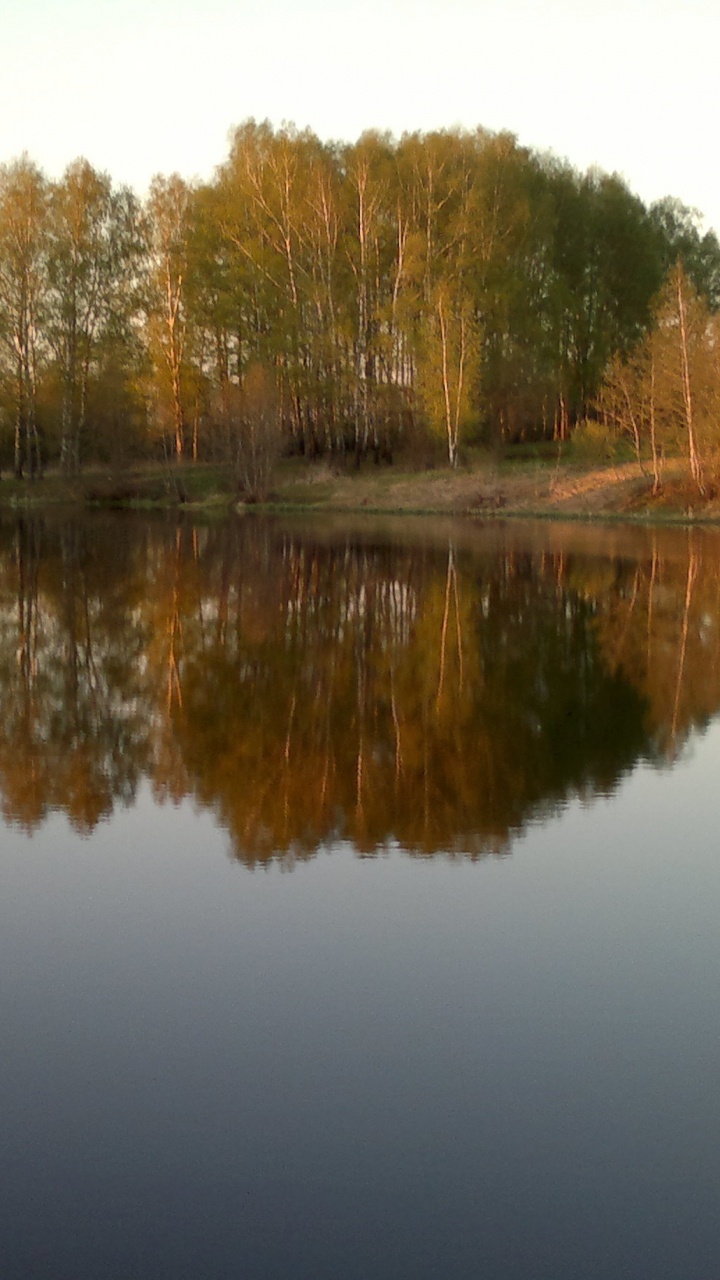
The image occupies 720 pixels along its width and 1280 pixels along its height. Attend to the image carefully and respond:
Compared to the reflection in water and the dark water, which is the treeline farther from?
the dark water

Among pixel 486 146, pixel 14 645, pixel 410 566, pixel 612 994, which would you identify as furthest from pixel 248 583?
pixel 486 146

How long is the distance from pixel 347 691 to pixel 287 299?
43042 millimetres

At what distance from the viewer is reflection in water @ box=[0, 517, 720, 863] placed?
844 centimetres

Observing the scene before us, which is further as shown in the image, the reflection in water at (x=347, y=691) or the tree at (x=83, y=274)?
the tree at (x=83, y=274)

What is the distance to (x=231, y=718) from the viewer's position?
10.9 m

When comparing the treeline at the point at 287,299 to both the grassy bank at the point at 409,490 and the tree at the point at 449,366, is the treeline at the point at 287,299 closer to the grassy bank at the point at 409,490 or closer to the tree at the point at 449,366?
the tree at the point at 449,366

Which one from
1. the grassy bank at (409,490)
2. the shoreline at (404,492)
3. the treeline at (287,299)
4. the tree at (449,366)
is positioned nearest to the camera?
the shoreline at (404,492)

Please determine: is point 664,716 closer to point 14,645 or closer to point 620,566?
point 14,645

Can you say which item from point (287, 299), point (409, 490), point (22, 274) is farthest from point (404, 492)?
point (22, 274)

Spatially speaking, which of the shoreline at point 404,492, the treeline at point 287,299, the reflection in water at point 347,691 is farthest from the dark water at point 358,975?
the treeline at point 287,299

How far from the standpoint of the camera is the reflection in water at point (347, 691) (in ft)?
27.7

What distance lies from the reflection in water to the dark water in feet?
0.18

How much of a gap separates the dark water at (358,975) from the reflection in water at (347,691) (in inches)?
2.2

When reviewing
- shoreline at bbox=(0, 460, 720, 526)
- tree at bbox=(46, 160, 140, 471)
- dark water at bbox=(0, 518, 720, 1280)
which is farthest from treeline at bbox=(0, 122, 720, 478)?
dark water at bbox=(0, 518, 720, 1280)
